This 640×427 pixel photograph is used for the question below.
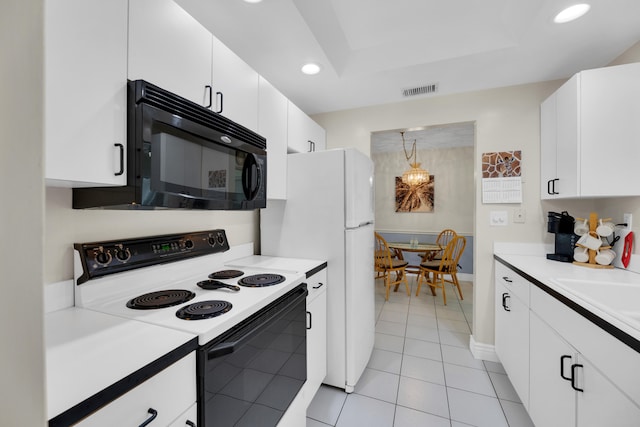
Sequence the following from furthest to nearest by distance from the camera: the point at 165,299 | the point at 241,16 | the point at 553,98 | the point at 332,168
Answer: the point at 553,98 → the point at 332,168 → the point at 241,16 → the point at 165,299

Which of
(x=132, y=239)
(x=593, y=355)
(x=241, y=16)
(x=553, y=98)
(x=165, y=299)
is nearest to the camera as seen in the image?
(x=593, y=355)

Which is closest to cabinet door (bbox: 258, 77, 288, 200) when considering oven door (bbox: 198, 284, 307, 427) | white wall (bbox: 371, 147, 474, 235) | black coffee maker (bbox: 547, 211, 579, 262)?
oven door (bbox: 198, 284, 307, 427)

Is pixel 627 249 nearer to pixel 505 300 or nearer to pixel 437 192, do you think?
pixel 505 300

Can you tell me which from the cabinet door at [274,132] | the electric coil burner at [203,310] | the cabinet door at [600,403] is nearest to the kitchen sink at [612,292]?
the cabinet door at [600,403]

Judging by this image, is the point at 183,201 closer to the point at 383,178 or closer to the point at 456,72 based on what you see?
the point at 456,72

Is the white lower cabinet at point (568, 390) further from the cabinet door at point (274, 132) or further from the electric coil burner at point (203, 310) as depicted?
the cabinet door at point (274, 132)

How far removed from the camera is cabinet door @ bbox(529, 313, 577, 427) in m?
1.18

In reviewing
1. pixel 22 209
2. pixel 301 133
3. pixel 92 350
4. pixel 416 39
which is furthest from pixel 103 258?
pixel 416 39

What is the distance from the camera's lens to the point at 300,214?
6.54ft

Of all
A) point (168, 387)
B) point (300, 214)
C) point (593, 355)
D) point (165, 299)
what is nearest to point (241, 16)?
point (300, 214)

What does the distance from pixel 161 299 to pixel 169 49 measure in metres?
1.02

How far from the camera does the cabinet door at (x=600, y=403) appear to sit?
0.86 meters

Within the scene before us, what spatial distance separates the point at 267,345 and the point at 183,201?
2.25ft

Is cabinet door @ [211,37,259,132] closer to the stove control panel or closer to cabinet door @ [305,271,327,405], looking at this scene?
the stove control panel
